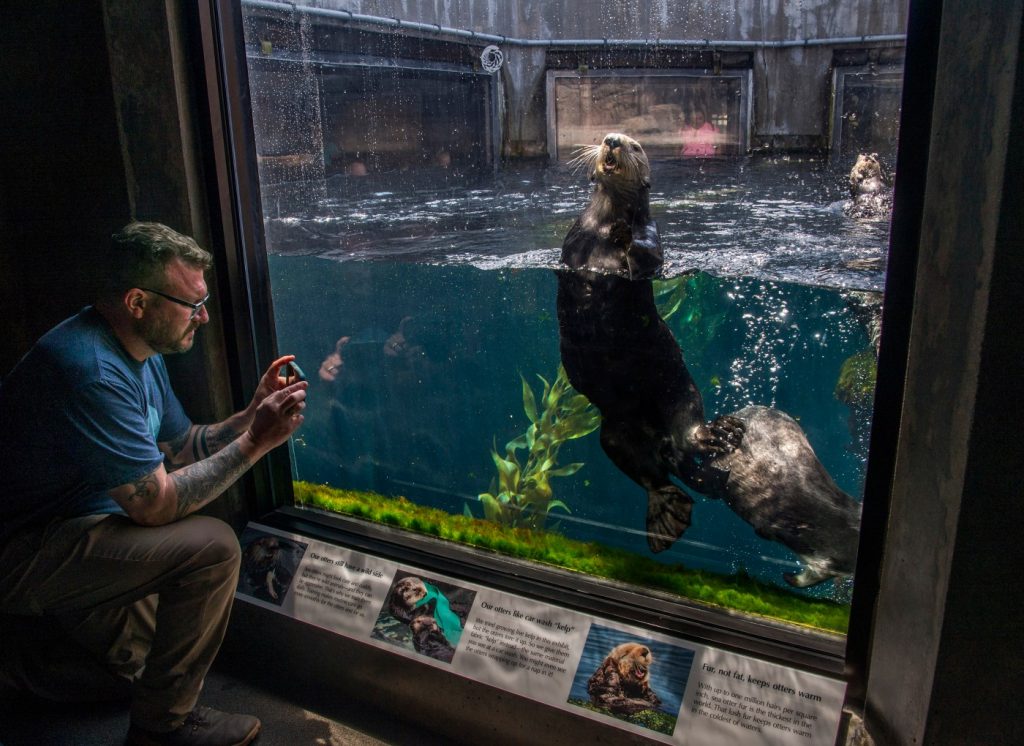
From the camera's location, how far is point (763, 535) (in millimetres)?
3055

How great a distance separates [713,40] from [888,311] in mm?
1373

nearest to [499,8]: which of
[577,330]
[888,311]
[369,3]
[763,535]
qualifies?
[369,3]

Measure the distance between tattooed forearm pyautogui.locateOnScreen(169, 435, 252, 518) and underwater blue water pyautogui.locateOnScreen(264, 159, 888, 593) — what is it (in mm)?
1341

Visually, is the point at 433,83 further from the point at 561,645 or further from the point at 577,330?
the point at 561,645

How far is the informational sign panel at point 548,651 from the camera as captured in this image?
2.33 m

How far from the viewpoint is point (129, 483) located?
244 cm

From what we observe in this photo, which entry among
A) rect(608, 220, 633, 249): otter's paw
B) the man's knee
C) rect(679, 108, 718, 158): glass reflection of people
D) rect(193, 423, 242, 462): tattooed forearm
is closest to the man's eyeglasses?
rect(193, 423, 242, 462): tattooed forearm

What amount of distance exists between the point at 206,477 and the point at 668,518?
1996 mm

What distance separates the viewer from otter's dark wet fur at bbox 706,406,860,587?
9.12 ft

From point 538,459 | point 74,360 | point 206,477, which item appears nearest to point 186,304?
point 74,360

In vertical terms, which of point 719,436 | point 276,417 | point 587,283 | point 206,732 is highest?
point 587,283

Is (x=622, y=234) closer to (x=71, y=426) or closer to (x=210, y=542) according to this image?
(x=210, y=542)

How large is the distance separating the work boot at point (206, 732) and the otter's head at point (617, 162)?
2.72 m

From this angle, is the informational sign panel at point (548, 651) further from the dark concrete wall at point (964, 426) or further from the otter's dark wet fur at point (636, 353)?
the otter's dark wet fur at point (636, 353)
